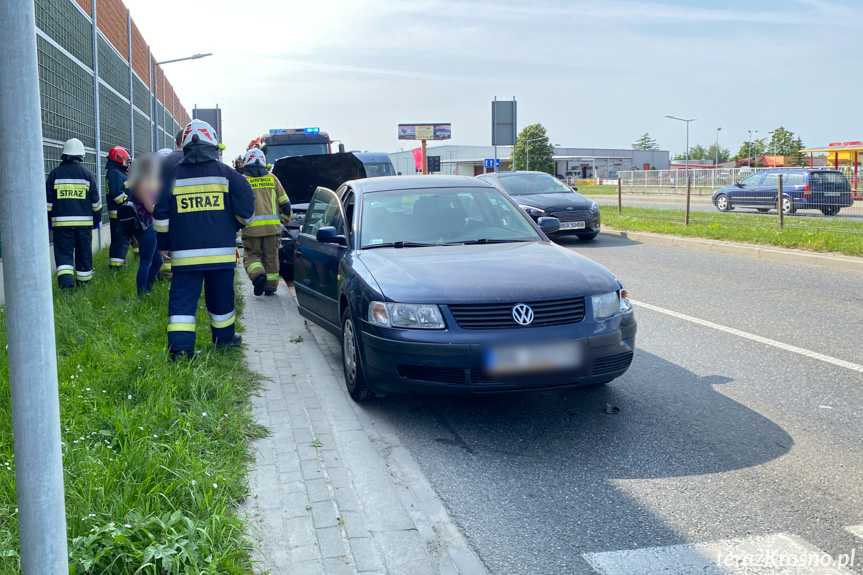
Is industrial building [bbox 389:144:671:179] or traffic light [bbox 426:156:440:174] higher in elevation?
industrial building [bbox 389:144:671:179]

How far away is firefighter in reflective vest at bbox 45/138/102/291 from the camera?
32.4 ft

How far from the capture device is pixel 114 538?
Result: 3041 millimetres

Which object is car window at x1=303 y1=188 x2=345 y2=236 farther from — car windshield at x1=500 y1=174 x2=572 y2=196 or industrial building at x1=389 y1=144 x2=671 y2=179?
industrial building at x1=389 y1=144 x2=671 y2=179

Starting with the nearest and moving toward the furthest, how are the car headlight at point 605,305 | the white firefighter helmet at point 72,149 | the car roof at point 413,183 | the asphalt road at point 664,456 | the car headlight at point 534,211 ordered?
1. the asphalt road at point 664,456
2. the car headlight at point 605,305
3. the car roof at point 413,183
4. the white firefighter helmet at point 72,149
5. the car headlight at point 534,211

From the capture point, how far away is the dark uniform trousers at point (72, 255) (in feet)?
32.3

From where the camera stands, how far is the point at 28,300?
207cm

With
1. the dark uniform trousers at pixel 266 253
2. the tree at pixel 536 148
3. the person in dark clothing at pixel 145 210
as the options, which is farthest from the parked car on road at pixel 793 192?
the tree at pixel 536 148

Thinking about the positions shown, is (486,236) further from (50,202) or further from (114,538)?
(50,202)

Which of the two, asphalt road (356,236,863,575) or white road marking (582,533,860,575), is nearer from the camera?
white road marking (582,533,860,575)

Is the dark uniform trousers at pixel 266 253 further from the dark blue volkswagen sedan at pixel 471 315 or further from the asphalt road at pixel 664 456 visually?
the asphalt road at pixel 664 456

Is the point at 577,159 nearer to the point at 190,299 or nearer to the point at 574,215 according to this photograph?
the point at 574,215

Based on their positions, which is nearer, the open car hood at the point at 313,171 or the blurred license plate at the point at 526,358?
the blurred license plate at the point at 526,358

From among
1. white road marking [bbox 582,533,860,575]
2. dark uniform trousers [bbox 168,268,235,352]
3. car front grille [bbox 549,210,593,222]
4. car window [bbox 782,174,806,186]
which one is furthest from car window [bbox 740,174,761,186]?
white road marking [bbox 582,533,860,575]

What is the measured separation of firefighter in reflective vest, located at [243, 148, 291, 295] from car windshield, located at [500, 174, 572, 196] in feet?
28.5
